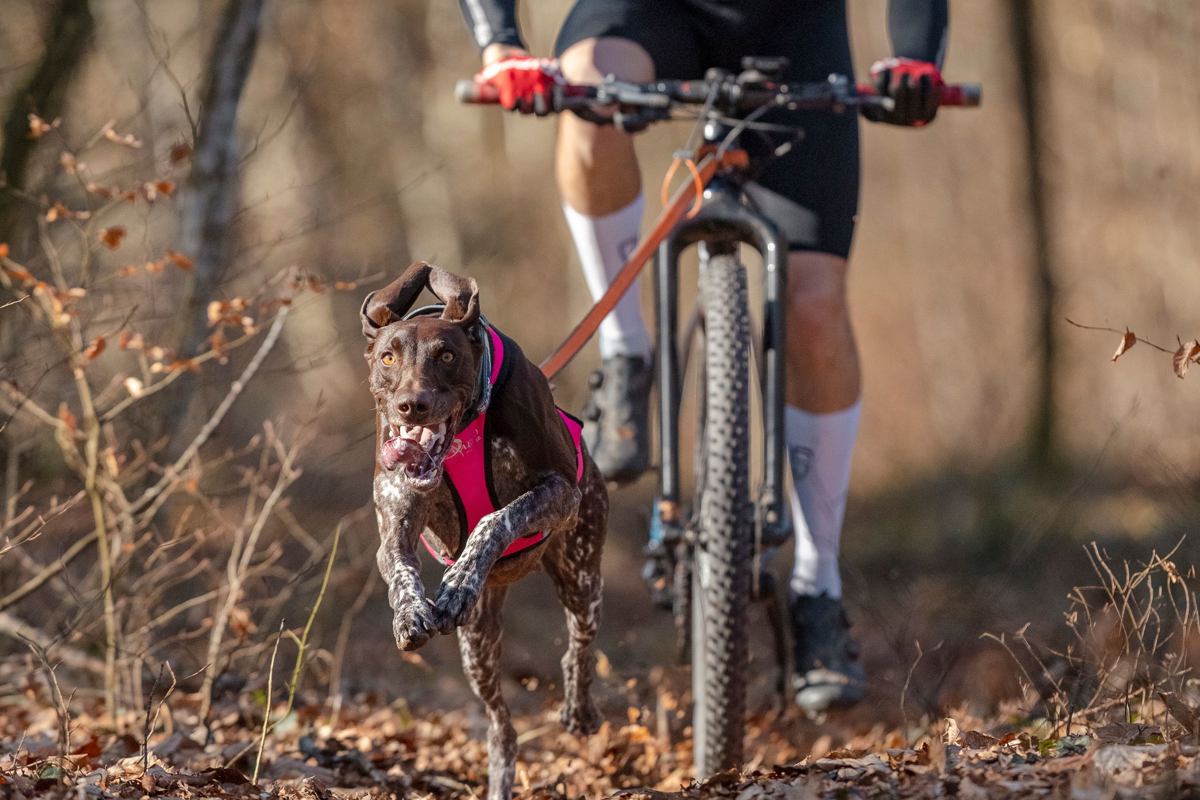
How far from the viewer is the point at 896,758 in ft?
11.4

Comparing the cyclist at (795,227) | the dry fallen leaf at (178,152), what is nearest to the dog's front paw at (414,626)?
→ the cyclist at (795,227)

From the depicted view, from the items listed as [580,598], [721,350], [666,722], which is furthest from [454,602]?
[666,722]

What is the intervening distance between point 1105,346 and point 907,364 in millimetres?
2991

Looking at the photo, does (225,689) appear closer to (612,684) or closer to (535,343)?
(612,684)

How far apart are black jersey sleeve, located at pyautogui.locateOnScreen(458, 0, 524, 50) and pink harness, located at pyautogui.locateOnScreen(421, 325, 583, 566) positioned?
159 centimetres

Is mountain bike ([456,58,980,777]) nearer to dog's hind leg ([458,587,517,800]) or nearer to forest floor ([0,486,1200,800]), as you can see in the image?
forest floor ([0,486,1200,800])

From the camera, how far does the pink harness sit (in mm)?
2883

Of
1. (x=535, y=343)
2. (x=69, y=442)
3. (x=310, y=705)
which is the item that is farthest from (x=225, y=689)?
(x=535, y=343)

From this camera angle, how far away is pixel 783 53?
4.75m

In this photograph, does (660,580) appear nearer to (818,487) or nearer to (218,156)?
(818,487)

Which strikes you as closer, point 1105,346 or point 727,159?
point 727,159

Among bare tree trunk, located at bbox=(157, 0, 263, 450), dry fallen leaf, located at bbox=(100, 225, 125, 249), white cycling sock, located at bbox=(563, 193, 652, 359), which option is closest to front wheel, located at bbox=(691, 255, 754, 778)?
white cycling sock, located at bbox=(563, 193, 652, 359)

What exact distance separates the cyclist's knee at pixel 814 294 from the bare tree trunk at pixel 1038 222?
787cm

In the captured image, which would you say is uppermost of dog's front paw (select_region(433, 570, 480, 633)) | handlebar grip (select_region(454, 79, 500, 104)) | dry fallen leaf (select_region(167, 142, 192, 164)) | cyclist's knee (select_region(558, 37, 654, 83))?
cyclist's knee (select_region(558, 37, 654, 83))
